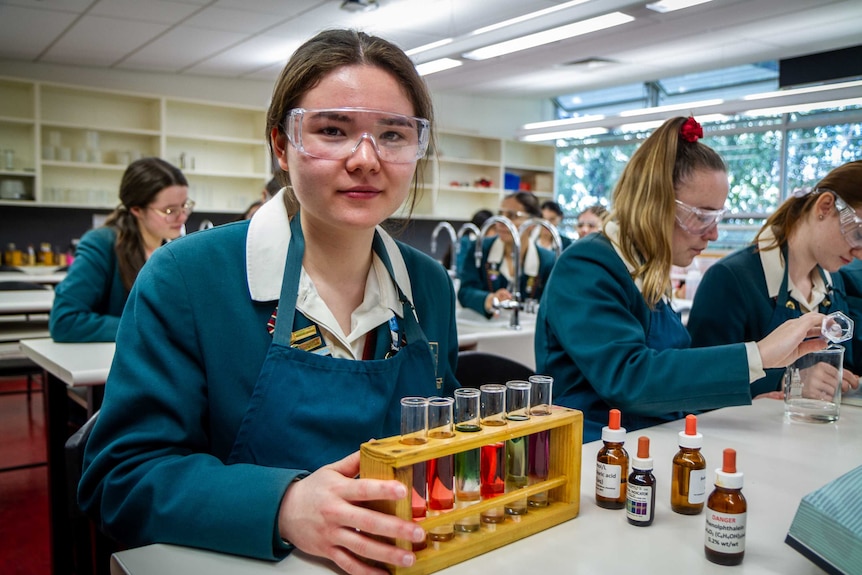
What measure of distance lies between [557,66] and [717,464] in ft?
22.7

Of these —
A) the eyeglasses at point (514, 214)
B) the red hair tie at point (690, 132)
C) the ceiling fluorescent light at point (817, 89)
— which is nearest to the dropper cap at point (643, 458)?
the red hair tie at point (690, 132)

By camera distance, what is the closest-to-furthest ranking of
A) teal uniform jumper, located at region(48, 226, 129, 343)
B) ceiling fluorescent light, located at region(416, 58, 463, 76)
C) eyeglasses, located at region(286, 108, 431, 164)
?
eyeglasses, located at region(286, 108, 431, 164), teal uniform jumper, located at region(48, 226, 129, 343), ceiling fluorescent light, located at region(416, 58, 463, 76)

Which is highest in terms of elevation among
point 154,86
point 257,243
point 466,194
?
point 154,86

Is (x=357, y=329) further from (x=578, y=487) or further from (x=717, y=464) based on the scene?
(x=717, y=464)

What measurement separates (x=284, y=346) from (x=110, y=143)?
7.30 m

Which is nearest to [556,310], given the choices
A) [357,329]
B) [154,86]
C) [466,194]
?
[357,329]

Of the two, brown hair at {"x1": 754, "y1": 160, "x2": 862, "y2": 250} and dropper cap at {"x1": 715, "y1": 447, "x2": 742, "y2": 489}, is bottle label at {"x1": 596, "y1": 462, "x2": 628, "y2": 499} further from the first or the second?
brown hair at {"x1": 754, "y1": 160, "x2": 862, "y2": 250}

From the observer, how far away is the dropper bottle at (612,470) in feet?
3.51

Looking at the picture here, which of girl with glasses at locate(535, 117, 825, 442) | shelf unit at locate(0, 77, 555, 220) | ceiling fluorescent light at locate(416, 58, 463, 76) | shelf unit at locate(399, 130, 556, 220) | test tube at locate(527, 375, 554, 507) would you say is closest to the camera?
test tube at locate(527, 375, 554, 507)

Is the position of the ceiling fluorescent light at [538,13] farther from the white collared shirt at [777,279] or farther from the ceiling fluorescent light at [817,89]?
the white collared shirt at [777,279]

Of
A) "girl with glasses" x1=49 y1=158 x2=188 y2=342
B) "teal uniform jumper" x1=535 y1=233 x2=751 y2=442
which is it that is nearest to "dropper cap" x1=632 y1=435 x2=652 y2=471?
"teal uniform jumper" x1=535 y1=233 x2=751 y2=442

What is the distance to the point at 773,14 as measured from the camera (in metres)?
5.59

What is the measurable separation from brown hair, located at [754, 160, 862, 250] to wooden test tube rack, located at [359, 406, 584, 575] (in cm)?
140

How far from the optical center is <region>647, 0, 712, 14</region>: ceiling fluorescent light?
3.59 meters
